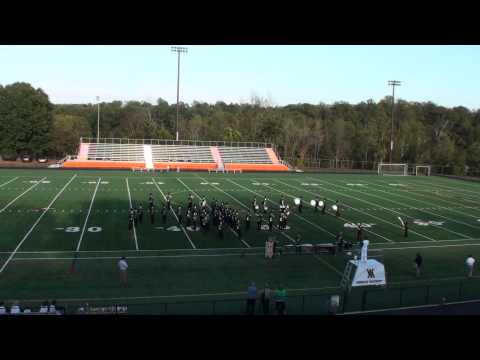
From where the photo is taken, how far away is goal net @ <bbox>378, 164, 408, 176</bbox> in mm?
55225

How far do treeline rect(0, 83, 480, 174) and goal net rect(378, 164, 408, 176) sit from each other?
665 cm

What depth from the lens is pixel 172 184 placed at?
37.1 meters

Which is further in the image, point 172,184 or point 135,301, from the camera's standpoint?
point 172,184

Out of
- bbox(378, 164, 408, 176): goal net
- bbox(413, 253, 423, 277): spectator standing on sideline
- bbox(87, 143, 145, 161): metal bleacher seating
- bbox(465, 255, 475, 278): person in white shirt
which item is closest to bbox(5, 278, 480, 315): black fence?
bbox(465, 255, 475, 278): person in white shirt

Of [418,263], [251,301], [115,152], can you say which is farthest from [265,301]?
[115,152]

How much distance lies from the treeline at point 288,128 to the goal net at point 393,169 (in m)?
6.65

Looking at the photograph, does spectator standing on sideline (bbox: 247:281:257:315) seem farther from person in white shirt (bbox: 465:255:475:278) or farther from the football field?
person in white shirt (bbox: 465:255:475:278)

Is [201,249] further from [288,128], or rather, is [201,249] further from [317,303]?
[288,128]

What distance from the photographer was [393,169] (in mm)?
58750
